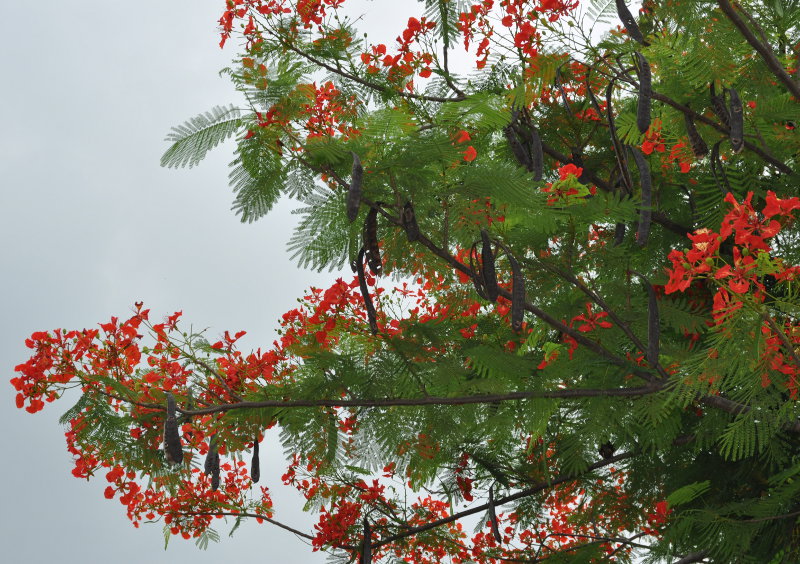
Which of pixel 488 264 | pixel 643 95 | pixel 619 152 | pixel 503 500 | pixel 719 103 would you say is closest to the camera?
pixel 488 264

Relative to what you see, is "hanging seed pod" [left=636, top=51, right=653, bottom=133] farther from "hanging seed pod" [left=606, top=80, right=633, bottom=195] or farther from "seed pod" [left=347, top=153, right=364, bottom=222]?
"seed pod" [left=347, top=153, right=364, bottom=222]

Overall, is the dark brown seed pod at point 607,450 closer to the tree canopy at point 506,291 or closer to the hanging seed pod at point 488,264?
the tree canopy at point 506,291

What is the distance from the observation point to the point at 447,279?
3.97 m

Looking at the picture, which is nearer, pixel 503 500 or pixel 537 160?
pixel 537 160

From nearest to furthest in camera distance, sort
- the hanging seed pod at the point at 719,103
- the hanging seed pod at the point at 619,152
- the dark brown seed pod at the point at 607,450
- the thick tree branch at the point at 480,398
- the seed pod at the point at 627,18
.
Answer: the hanging seed pod at the point at 619,152 → the seed pod at the point at 627,18 → the thick tree branch at the point at 480,398 → the hanging seed pod at the point at 719,103 → the dark brown seed pod at the point at 607,450

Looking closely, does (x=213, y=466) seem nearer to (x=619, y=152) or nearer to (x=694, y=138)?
(x=619, y=152)

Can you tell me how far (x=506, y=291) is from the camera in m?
Result: 3.31

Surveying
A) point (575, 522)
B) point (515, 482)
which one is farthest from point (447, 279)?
point (575, 522)

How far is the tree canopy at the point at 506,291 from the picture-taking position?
3146 millimetres

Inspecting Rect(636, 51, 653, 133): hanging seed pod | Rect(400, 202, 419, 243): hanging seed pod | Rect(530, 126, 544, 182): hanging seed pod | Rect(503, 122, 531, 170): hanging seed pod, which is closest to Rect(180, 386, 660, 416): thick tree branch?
Rect(400, 202, 419, 243): hanging seed pod

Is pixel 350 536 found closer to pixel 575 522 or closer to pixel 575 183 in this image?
pixel 575 522

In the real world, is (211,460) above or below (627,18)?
below

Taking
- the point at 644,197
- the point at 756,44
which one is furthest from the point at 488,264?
the point at 756,44

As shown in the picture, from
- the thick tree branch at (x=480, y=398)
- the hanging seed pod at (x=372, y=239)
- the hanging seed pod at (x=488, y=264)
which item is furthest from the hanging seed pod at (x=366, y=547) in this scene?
the hanging seed pod at (x=488, y=264)
